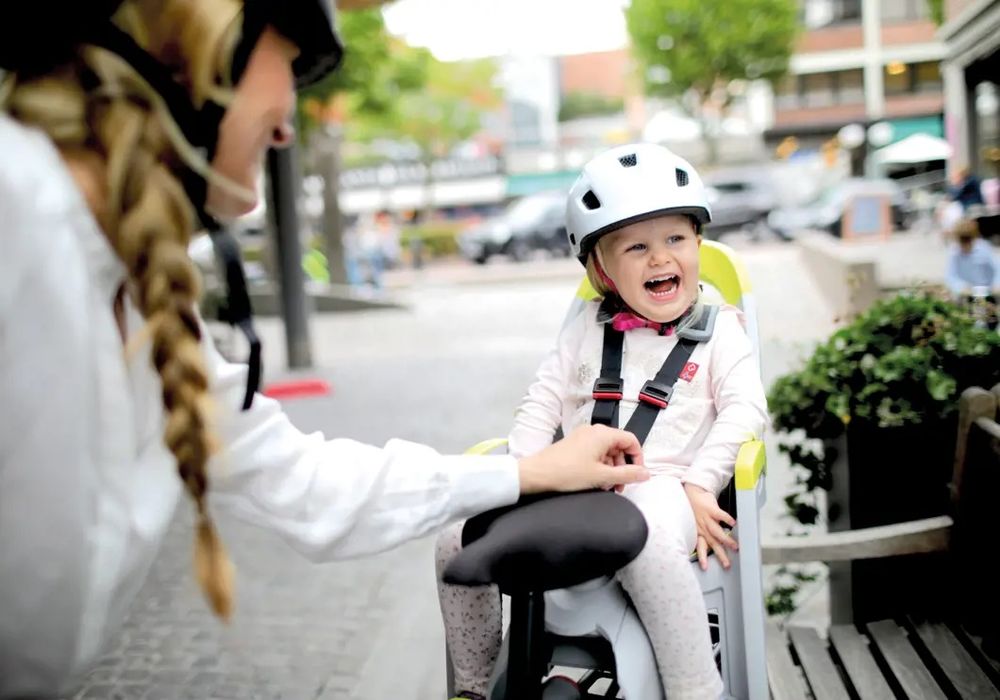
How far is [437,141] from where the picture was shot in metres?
44.3

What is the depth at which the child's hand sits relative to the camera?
2.19 metres

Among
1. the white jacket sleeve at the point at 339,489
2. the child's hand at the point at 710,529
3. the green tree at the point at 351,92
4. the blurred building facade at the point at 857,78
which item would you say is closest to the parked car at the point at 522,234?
the green tree at the point at 351,92

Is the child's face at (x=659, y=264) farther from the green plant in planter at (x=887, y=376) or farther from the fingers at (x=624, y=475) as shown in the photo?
the green plant in planter at (x=887, y=376)

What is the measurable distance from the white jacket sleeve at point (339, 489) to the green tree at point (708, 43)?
34266 mm

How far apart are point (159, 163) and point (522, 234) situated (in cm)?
2740

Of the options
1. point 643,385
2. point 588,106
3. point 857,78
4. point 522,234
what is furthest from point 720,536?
point 588,106

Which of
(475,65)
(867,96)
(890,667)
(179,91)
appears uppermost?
(475,65)

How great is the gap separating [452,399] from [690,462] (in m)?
6.58

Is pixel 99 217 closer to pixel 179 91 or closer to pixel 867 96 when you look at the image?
pixel 179 91

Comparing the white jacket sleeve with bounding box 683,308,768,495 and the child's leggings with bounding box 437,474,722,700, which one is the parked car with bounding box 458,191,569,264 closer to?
the white jacket sleeve with bounding box 683,308,768,495

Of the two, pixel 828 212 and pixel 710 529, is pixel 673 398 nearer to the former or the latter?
pixel 710 529

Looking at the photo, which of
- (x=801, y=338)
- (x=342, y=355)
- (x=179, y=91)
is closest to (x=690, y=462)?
(x=179, y=91)

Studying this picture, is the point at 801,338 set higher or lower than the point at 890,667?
higher

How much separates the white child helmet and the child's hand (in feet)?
2.36
